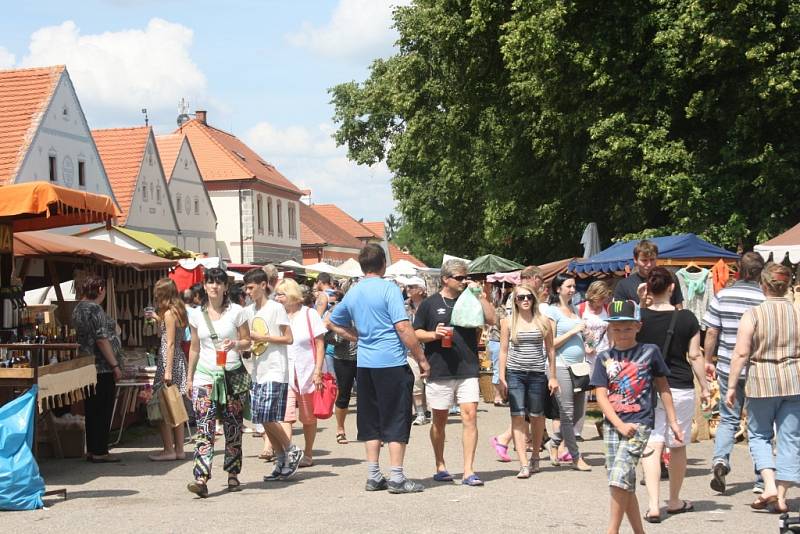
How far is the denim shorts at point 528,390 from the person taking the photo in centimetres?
1007

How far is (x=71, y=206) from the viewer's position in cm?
1014

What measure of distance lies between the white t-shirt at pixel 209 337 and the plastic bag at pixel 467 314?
1.82 m

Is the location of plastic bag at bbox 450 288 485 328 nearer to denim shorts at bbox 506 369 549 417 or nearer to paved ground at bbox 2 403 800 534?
denim shorts at bbox 506 369 549 417

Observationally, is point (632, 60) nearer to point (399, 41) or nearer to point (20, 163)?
point (399, 41)

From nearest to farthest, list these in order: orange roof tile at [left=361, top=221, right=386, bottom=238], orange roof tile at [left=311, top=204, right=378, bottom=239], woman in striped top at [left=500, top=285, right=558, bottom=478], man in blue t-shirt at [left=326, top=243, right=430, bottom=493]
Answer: man in blue t-shirt at [left=326, top=243, right=430, bottom=493] → woman in striped top at [left=500, top=285, right=558, bottom=478] → orange roof tile at [left=311, top=204, right=378, bottom=239] → orange roof tile at [left=361, top=221, right=386, bottom=238]

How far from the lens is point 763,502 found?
26.5 feet

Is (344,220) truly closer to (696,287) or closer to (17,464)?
(696,287)

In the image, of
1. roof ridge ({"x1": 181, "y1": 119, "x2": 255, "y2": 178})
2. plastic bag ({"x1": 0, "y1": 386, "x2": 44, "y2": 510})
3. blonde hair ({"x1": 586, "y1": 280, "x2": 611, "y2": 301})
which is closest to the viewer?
plastic bag ({"x1": 0, "y1": 386, "x2": 44, "y2": 510})

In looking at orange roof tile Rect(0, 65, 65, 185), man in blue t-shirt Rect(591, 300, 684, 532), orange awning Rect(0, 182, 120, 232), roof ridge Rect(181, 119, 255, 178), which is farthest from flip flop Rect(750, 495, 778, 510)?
roof ridge Rect(181, 119, 255, 178)

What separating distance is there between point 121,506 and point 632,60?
18031 mm

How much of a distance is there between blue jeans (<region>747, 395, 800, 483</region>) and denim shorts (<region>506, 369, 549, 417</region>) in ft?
7.47

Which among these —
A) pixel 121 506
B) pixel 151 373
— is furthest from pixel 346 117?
A: pixel 121 506

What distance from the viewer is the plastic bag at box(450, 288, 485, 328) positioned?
952 cm

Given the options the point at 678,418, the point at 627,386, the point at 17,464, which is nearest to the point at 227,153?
the point at 17,464
